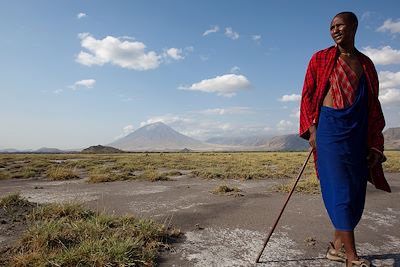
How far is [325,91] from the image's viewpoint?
363cm

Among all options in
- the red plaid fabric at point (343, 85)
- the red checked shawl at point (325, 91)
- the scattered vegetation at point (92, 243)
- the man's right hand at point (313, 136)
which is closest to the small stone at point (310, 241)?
→ the red checked shawl at point (325, 91)

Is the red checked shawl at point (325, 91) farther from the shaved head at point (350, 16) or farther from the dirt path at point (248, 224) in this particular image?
the dirt path at point (248, 224)

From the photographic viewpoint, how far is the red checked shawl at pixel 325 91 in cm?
357

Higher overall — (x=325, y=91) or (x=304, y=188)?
(x=325, y=91)

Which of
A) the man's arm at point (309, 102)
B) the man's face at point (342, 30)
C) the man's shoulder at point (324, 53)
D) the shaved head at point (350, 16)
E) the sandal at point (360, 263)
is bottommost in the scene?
the sandal at point (360, 263)

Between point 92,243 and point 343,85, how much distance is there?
321 centimetres

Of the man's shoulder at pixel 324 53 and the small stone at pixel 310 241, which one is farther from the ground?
the man's shoulder at pixel 324 53

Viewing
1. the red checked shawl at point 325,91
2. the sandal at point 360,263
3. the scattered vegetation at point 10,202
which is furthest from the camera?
the scattered vegetation at point 10,202

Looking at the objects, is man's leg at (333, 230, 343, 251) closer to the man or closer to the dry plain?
the man

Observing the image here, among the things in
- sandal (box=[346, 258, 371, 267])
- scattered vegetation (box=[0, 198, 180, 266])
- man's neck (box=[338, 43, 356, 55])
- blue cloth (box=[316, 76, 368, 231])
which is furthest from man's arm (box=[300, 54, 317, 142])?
scattered vegetation (box=[0, 198, 180, 266])

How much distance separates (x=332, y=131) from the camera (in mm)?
3461

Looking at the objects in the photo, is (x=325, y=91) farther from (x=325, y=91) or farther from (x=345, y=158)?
(x=345, y=158)

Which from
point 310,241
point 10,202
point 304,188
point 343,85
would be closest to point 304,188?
point 304,188

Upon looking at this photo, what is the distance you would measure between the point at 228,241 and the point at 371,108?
2.41 metres
